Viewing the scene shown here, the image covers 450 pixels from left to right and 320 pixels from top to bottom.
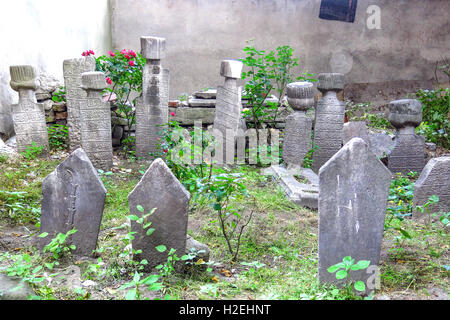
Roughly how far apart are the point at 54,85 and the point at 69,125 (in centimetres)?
86

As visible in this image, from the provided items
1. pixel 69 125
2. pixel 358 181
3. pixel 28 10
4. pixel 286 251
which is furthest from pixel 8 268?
pixel 28 10

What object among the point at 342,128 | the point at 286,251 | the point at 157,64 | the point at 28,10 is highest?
the point at 28,10

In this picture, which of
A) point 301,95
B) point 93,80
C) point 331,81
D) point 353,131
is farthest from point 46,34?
point 353,131

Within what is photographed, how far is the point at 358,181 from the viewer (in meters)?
2.61

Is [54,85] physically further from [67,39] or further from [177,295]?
[177,295]

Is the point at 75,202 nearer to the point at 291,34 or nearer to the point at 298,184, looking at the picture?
the point at 298,184

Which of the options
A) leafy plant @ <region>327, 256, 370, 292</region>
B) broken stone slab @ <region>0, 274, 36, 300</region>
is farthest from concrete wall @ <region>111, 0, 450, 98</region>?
leafy plant @ <region>327, 256, 370, 292</region>

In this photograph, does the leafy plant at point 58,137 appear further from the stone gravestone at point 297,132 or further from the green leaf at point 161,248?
the green leaf at point 161,248

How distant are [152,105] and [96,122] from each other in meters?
0.80

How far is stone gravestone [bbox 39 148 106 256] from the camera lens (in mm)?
3010

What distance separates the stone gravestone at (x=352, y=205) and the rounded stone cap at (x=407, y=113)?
3393mm

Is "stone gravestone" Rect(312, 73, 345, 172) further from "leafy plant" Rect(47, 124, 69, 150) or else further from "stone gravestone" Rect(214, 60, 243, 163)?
"leafy plant" Rect(47, 124, 69, 150)

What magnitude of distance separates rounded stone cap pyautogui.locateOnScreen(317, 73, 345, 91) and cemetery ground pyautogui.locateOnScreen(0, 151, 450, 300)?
1.74 meters

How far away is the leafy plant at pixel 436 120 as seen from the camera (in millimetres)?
7012
